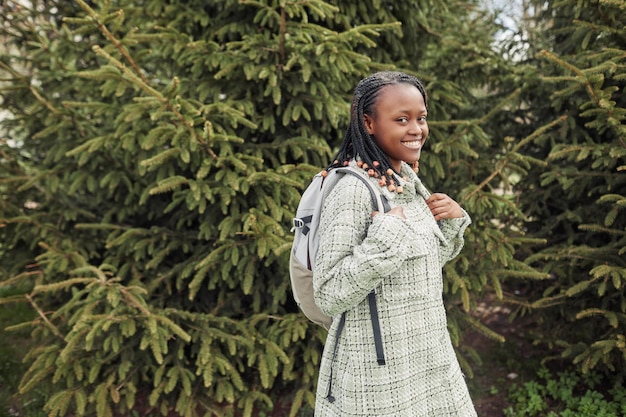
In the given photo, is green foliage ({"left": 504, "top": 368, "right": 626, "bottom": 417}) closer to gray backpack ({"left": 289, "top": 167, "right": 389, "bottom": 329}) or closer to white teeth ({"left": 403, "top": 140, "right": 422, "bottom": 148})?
gray backpack ({"left": 289, "top": 167, "right": 389, "bottom": 329})

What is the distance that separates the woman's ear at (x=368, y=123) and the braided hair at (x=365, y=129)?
1 cm

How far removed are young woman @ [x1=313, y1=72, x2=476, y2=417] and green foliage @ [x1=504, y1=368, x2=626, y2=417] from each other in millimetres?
1984

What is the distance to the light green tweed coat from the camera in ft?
5.21

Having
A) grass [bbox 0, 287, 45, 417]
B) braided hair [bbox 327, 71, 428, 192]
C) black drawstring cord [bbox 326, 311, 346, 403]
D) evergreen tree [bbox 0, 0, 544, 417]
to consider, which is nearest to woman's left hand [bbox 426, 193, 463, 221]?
braided hair [bbox 327, 71, 428, 192]

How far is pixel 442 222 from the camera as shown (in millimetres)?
2070

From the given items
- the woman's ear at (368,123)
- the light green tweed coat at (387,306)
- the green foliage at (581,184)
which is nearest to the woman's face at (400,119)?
the woman's ear at (368,123)

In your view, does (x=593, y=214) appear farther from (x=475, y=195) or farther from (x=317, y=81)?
(x=317, y=81)

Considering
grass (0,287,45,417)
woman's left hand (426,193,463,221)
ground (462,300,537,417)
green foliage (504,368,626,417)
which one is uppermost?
woman's left hand (426,193,463,221)

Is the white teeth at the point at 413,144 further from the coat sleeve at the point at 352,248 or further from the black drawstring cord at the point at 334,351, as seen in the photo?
the black drawstring cord at the point at 334,351

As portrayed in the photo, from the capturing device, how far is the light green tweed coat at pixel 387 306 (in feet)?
5.21

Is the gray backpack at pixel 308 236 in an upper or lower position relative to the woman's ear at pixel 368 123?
lower

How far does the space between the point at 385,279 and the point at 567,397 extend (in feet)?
8.75

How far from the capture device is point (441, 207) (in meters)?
1.97

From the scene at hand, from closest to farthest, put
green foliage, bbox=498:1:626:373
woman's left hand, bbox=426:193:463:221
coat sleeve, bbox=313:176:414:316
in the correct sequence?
1. coat sleeve, bbox=313:176:414:316
2. woman's left hand, bbox=426:193:463:221
3. green foliage, bbox=498:1:626:373
